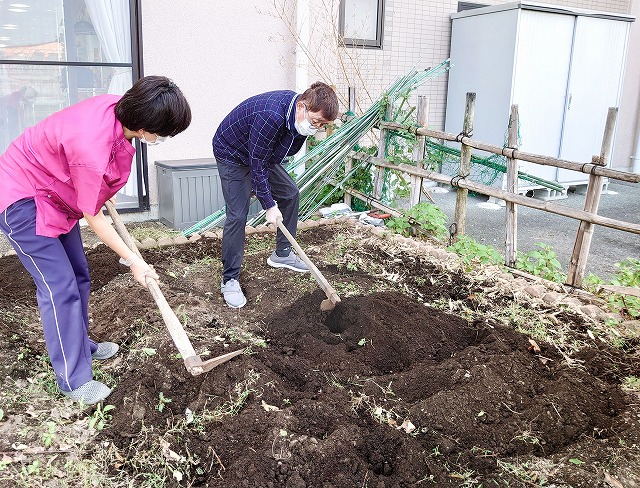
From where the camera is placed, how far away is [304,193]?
5.42 meters

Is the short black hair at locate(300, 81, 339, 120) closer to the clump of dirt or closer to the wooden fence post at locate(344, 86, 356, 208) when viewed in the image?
the clump of dirt

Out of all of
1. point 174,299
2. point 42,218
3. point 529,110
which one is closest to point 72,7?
point 174,299

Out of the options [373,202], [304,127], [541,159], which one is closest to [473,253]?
[541,159]

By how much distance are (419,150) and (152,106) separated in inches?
127

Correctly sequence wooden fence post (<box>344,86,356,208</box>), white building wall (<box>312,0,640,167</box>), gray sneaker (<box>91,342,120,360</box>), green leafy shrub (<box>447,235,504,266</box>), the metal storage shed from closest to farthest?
gray sneaker (<box>91,342,120,360</box>), green leafy shrub (<box>447,235,504,266</box>), wooden fence post (<box>344,86,356,208</box>), the metal storage shed, white building wall (<box>312,0,640,167</box>)

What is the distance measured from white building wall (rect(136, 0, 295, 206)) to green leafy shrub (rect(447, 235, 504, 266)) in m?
2.70

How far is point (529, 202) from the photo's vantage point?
4141mm

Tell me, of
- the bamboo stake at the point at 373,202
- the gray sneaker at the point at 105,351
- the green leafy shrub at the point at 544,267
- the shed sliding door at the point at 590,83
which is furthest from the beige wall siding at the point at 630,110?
the gray sneaker at the point at 105,351

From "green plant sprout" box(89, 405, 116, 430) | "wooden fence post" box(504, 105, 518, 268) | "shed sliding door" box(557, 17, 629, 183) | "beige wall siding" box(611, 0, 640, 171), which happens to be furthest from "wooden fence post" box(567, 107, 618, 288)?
"beige wall siding" box(611, 0, 640, 171)

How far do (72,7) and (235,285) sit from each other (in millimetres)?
3041

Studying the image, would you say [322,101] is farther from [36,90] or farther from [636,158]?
[636,158]

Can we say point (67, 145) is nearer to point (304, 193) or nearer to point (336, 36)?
point (304, 193)

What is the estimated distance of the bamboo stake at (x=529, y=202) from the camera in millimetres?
3627

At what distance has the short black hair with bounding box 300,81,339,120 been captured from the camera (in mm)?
3191
